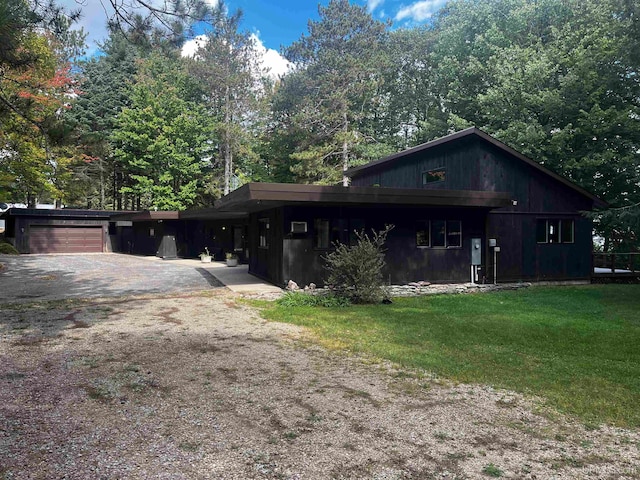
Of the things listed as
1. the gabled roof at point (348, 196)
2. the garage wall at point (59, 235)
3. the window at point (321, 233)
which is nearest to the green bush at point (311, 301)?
the window at point (321, 233)

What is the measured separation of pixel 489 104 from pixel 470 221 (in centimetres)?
1233

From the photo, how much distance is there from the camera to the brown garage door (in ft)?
86.1

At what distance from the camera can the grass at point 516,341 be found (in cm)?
437

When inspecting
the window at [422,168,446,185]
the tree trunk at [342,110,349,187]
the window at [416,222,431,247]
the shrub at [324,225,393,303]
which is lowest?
the shrub at [324,225,393,303]

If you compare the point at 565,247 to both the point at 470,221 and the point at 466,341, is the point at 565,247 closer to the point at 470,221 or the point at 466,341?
the point at 470,221

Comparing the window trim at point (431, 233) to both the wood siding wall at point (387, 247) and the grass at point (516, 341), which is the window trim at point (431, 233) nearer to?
the wood siding wall at point (387, 247)

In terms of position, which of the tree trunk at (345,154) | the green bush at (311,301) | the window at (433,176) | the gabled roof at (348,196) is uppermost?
the tree trunk at (345,154)

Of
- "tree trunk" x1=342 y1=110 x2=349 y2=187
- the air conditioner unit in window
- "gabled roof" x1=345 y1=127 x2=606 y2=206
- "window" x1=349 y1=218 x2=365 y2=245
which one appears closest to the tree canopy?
"tree trunk" x1=342 y1=110 x2=349 y2=187

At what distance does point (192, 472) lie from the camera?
2666mm

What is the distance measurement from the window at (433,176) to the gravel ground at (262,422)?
1086 cm

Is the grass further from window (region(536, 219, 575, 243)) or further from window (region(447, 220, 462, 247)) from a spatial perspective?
window (region(536, 219, 575, 243))

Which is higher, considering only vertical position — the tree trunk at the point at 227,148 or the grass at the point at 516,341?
the tree trunk at the point at 227,148

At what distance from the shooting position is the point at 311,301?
9.64 m

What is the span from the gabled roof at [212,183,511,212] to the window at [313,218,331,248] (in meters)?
0.69
